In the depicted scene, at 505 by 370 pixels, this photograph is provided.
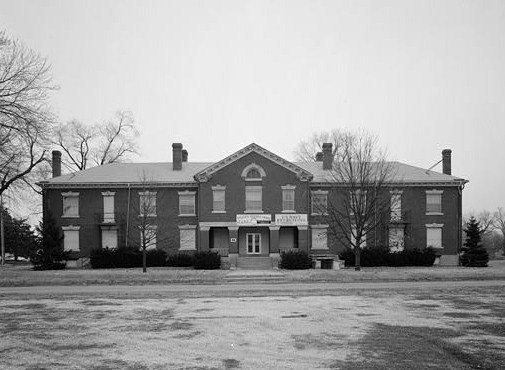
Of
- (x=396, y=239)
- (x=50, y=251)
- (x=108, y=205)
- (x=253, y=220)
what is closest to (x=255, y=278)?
(x=253, y=220)

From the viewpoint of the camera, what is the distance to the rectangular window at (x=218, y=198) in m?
39.7

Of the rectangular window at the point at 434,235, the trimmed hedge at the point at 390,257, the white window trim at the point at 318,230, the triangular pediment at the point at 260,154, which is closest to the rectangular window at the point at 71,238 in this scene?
the triangular pediment at the point at 260,154

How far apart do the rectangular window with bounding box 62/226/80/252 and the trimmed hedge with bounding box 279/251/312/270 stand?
17551mm

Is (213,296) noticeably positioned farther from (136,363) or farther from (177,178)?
(177,178)

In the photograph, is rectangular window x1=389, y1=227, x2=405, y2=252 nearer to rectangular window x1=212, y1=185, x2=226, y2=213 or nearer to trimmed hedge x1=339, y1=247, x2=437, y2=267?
trimmed hedge x1=339, y1=247, x2=437, y2=267

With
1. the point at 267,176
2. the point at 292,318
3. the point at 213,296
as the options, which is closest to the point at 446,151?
the point at 267,176

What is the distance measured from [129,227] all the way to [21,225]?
35.5m

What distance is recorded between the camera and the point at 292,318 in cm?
1446

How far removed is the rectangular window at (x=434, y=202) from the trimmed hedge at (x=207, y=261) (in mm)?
18178

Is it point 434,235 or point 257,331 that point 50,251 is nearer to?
point 257,331

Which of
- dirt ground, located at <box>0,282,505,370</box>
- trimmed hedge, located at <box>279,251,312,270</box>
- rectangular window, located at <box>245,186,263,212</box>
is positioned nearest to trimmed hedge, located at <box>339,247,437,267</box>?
trimmed hedge, located at <box>279,251,312,270</box>

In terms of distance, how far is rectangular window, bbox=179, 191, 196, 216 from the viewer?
134 feet

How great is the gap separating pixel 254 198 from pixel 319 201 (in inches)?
207

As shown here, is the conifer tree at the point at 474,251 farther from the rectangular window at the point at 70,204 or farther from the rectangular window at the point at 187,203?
the rectangular window at the point at 70,204
